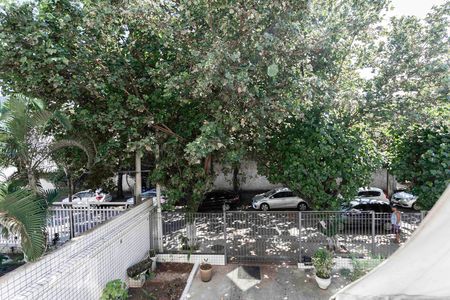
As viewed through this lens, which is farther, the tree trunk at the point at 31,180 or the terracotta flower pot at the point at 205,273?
the terracotta flower pot at the point at 205,273

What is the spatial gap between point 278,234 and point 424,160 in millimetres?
5231

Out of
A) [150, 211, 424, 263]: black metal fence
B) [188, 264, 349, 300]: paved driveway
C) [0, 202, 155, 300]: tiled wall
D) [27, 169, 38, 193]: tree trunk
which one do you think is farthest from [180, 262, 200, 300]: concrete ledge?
[27, 169, 38, 193]: tree trunk

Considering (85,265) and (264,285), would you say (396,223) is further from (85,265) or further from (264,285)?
(85,265)

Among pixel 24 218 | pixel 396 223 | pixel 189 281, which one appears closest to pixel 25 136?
pixel 24 218

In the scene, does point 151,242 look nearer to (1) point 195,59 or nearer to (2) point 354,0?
(1) point 195,59

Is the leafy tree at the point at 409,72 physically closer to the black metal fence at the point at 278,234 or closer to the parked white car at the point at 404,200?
the black metal fence at the point at 278,234

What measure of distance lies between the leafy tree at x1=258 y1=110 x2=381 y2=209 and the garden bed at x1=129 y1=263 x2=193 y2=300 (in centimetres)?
443

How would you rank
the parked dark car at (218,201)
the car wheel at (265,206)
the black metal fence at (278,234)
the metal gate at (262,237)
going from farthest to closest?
the car wheel at (265,206), the parked dark car at (218,201), the metal gate at (262,237), the black metal fence at (278,234)

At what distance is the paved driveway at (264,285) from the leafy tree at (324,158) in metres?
2.26

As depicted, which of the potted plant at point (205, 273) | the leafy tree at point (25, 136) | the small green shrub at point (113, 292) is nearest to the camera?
the leafy tree at point (25, 136)

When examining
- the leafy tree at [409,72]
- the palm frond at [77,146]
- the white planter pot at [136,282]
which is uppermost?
the leafy tree at [409,72]

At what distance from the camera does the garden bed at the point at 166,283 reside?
7.24 meters

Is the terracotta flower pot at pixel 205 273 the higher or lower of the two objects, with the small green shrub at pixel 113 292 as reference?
lower

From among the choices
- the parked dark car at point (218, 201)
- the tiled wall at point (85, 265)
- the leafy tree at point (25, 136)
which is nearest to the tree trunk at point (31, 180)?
the leafy tree at point (25, 136)
